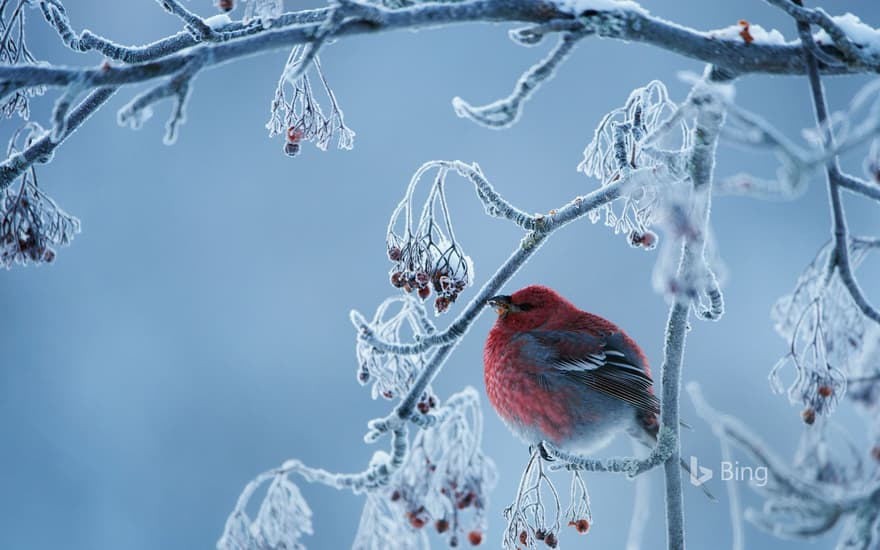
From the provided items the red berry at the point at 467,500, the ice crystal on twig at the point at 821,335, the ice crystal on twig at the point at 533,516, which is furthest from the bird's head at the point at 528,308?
the ice crystal on twig at the point at 821,335

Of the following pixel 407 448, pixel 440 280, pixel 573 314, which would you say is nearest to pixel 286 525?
pixel 407 448

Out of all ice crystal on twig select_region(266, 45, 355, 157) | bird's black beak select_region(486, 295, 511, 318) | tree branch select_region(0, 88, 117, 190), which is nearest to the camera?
tree branch select_region(0, 88, 117, 190)

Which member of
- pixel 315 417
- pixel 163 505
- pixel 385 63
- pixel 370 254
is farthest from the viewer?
pixel 385 63

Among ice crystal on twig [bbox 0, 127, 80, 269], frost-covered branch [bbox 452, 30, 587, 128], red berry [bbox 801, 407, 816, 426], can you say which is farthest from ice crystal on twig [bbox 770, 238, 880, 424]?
ice crystal on twig [bbox 0, 127, 80, 269]

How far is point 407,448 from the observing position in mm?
2131

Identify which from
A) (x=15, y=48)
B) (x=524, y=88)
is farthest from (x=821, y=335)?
(x=15, y=48)

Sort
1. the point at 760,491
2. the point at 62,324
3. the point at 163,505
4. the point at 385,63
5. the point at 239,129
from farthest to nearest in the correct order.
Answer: the point at 385,63 → the point at 239,129 → the point at 62,324 → the point at 163,505 → the point at 760,491

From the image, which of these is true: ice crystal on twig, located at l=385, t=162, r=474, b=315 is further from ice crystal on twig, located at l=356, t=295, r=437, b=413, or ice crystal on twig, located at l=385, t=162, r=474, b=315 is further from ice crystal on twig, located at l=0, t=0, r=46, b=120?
ice crystal on twig, located at l=0, t=0, r=46, b=120

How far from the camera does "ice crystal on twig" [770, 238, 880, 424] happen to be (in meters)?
1.65

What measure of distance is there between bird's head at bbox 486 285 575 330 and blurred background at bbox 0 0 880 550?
3.46m

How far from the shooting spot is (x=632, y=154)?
227 cm

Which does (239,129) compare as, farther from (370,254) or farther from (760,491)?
(760,491)

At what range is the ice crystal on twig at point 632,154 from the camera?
218 centimetres

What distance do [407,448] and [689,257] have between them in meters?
0.95
